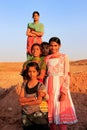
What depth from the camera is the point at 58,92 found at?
19.0 feet

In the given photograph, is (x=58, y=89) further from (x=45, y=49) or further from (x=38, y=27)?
(x=38, y=27)

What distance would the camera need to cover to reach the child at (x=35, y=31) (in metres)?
7.98

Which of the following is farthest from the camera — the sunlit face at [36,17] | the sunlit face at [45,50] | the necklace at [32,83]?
the sunlit face at [36,17]

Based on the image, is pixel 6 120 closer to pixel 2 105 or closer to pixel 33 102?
pixel 2 105

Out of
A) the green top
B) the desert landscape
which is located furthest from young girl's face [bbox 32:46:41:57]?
the desert landscape

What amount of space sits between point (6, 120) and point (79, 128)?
5.75 feet

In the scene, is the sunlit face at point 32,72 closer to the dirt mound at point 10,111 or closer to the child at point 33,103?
the child at point 33,103

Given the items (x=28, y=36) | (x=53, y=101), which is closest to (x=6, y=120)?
(x=28, y=36)

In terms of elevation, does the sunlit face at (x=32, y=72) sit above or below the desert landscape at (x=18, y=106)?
above

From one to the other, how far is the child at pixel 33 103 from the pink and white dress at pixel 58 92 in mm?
489

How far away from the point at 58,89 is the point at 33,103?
29.5 inches

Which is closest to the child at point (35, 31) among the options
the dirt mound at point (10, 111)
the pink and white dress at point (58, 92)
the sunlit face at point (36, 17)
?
the sunlit face at point (36, 17)

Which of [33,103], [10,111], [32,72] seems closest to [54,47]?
[32,72]

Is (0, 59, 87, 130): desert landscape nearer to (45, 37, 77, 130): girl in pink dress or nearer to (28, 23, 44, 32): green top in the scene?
(28, 23, 44, 32): green top
